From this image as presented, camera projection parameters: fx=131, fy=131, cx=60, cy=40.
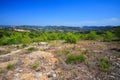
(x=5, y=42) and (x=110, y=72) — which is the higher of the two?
(x=110, y=72)

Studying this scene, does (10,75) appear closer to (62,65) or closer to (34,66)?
(34,66)

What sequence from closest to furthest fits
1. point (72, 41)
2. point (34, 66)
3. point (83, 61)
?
1. point (34, 66)
2. point (83, 61)
3. point (72, 41)

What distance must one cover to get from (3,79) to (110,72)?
6.02 meters

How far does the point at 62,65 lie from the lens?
29.4 feet

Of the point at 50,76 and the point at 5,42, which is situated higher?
the point at 50,76

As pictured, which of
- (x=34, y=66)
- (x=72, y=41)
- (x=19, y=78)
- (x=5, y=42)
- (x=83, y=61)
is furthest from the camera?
(x=5, y=42)

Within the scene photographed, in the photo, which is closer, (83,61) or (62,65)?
(62,65)

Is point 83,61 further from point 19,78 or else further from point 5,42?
point 5,42

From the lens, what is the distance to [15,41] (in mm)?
34875

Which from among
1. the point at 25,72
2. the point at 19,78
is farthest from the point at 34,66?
the point at 19,78

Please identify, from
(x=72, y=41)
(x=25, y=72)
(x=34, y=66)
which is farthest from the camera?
(x=72, y=41)

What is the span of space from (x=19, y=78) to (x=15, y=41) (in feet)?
96.3

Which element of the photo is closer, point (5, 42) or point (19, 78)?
point (19, 78)

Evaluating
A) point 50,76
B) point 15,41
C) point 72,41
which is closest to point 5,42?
point 15,41
